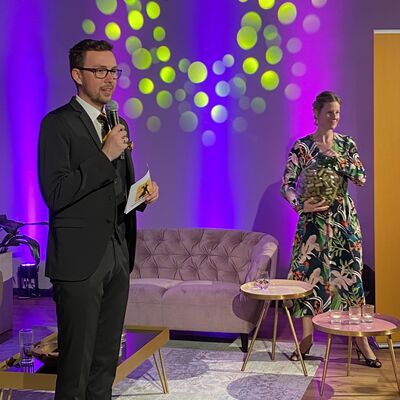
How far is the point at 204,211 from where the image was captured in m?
6.75

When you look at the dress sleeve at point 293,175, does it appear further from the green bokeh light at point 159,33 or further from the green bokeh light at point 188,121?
the green bokeh light at point 159,33

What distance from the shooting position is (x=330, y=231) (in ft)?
16.0

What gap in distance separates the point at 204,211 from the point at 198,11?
185cm

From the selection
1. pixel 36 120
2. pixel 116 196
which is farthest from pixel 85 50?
pixel 36 120

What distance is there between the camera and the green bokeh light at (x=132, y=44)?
6852 mm

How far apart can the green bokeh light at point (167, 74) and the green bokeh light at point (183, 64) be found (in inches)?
3.2

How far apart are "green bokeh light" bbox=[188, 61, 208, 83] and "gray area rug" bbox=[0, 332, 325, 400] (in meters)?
2.51

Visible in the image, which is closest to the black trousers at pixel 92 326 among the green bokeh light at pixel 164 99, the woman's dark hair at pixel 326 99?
the woman's dark hair at pixel 326 99

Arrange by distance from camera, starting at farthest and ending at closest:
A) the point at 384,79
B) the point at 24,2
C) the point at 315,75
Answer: the point at 24,2
the point at 315,75
the point at 384,79

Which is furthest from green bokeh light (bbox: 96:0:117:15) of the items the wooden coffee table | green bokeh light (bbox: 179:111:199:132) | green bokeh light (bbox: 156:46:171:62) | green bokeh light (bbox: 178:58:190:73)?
the wooden coffee table

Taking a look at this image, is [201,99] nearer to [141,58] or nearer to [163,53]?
[163,53]

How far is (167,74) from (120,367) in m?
3.69

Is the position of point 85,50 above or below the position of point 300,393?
above

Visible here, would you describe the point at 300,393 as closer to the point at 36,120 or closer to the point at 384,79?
the point at 384,79
